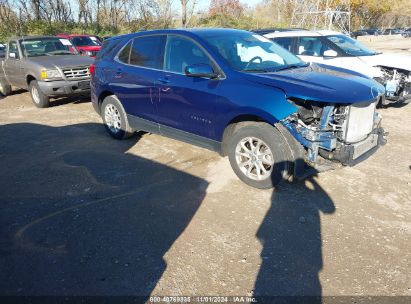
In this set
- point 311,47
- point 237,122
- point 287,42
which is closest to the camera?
point 237,122

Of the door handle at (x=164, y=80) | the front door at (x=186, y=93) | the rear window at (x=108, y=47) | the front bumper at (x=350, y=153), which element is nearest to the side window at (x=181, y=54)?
the front door at (x=186, y=93)

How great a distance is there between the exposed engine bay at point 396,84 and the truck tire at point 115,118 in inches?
212

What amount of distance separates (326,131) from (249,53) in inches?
60.8

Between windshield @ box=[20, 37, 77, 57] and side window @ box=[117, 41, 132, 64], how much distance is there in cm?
493

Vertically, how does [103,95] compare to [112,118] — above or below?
above

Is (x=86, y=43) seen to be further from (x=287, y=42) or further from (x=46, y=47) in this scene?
(x=287, y=42)

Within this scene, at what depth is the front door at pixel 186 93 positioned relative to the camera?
440 cm

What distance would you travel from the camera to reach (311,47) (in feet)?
27.0

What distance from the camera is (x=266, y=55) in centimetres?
480

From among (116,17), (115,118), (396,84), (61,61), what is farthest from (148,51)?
(116,17)

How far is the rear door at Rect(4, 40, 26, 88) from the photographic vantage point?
9438mm

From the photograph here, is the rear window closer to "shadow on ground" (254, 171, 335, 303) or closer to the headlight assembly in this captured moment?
the headlight assembly

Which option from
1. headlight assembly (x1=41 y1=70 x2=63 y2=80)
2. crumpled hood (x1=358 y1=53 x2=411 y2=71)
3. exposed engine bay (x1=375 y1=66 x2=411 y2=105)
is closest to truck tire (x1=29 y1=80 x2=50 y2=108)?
headlight assembly (x1=41 y1=70 x2=63 y2=80)

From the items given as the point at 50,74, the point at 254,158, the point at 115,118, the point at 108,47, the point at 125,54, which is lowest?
the point at 254,158
